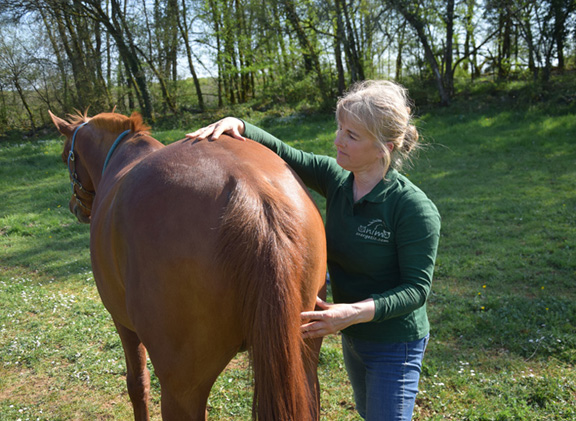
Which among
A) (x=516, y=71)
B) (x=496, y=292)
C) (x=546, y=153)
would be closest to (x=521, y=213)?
(x=496, y=292)

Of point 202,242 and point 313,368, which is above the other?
point 202,242

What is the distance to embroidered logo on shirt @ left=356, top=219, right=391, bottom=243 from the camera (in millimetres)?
1798

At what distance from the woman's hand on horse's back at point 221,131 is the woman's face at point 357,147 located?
Answer: 478 millimetres

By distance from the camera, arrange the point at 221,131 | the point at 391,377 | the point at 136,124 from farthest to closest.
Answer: the point at 136,124 → the point at 221,131 → the point at 391,377

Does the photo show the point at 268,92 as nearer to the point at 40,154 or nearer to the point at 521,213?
the point at 40,154

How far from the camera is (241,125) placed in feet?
7.26

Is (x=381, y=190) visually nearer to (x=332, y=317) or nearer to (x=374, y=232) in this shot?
(x=374, y=232)

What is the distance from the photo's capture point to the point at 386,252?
181 cm

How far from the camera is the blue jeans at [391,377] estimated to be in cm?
178

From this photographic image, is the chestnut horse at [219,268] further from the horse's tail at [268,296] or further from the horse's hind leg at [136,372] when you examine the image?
the horse's hind leg at [136,372]

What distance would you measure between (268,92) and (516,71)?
936 centimetres

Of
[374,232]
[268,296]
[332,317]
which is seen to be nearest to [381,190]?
[374,232]

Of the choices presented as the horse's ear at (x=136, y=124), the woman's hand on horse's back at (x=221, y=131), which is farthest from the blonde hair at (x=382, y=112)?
the horse's ear at (x=136, y=124)

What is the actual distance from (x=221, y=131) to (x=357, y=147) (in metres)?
0.63
